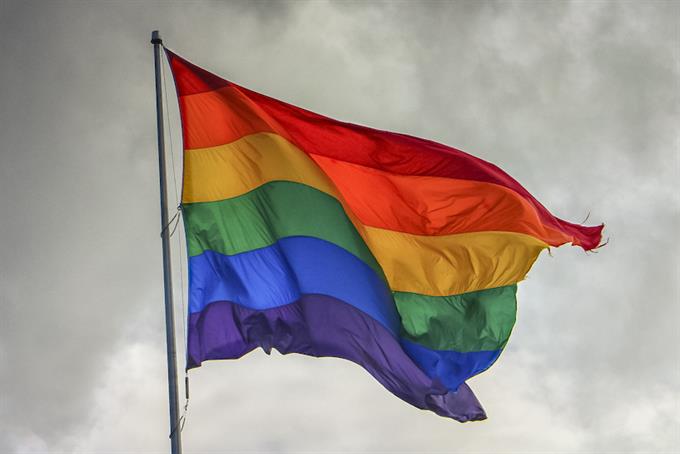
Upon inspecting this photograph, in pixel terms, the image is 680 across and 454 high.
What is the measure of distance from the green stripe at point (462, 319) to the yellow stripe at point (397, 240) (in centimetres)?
22

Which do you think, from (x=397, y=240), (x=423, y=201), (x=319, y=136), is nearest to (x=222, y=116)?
(x=319, y=136)

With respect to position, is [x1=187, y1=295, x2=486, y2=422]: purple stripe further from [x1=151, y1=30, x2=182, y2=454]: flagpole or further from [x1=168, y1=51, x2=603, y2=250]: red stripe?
[x1=168, y1=51, x2=603, y2=250]: red stripe

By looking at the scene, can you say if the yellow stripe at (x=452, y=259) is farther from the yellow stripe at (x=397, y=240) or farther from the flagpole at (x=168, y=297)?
the flagpole at (x=168, y=297)

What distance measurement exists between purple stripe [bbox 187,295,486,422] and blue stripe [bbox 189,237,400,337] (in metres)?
0.19

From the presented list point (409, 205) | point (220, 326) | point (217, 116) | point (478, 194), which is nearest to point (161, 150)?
point (217, 116)

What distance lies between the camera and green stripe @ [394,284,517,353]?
18922 mm

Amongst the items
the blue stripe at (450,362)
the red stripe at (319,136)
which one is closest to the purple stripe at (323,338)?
the blue stripe at (450,362)

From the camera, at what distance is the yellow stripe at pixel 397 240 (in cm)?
1894

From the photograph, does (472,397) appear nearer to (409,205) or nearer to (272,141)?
(409,205)

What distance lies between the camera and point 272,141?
19.3 m

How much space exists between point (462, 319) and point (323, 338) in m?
2.79

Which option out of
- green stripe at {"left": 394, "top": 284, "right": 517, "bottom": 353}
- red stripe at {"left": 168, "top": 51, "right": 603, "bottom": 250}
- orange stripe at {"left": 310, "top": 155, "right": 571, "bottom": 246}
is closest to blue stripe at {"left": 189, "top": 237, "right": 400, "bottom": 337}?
green stripe at {"left": 394, "top": 284, "right": 517, "bottom": 353}

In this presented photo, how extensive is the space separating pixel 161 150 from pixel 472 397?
7.79 meters

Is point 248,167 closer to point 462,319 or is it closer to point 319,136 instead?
point 319,136
